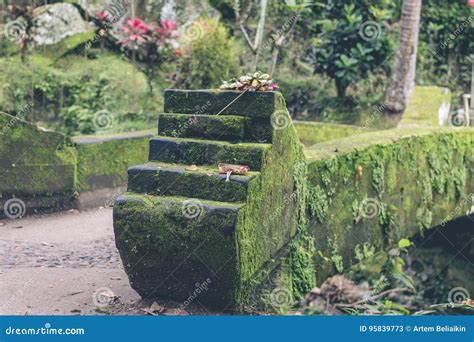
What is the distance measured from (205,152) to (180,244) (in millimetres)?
693

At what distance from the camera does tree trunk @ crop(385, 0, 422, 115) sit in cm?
1119

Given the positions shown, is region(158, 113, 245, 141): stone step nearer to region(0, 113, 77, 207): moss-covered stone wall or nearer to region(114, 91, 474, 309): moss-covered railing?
region(114, 91, 474, 309): moss-covered railing

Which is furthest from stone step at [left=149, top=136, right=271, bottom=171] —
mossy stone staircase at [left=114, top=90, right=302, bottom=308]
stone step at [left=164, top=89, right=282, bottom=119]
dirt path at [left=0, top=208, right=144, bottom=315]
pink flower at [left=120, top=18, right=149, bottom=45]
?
pink flower at [left=120, top=18, right=149, bottom=45]

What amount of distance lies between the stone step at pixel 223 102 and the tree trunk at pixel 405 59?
23.2ft

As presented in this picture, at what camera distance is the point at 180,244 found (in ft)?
14.3

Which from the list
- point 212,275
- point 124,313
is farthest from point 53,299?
point 212,275

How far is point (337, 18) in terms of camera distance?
13641 millimetres

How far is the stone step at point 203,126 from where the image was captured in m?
4.75

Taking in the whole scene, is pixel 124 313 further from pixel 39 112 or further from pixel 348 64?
pixel 348 64

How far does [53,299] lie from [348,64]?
8.84 metres

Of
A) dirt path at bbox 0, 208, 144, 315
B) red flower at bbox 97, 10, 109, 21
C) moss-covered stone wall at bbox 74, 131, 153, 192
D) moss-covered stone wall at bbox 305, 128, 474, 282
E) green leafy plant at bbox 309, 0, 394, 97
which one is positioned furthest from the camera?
green leafy plant at bbox 309, 0, 394, 97

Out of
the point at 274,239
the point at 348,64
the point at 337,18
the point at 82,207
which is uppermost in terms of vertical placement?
the point at 337,18

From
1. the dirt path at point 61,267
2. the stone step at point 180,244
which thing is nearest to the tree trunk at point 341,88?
the dirt path at point 61,267

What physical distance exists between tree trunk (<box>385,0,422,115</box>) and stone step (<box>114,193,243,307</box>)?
25.5ft
